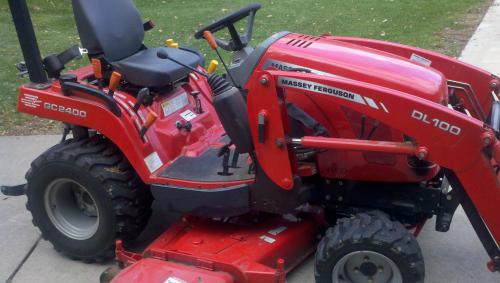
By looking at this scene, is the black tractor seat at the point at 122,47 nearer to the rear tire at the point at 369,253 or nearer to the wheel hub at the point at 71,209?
the wheel hub at the point at 71,209

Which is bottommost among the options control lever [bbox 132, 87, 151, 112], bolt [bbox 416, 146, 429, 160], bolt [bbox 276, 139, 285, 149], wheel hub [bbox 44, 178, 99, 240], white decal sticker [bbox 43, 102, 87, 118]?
wheel hub [bbox 44, 178, 99, 240]

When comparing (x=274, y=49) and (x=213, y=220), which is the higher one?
(x=274, y=49)

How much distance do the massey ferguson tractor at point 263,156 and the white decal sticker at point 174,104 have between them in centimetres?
1

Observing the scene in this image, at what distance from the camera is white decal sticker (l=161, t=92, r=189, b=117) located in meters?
3.76

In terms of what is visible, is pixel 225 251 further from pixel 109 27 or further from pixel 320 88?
pixel 109 27

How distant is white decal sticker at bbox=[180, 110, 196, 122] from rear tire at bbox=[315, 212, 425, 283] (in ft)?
4.06

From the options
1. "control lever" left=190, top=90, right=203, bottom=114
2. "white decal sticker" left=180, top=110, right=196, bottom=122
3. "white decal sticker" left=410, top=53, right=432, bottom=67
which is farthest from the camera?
"control lever" left=190, top=90, right=203, bottom=114

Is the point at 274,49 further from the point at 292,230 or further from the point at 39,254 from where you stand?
the point at 39,254

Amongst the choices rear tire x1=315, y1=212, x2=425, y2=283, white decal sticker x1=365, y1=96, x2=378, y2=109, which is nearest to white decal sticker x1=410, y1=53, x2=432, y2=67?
white decal sticker x1=365, y1=96, x2=378, y2=109

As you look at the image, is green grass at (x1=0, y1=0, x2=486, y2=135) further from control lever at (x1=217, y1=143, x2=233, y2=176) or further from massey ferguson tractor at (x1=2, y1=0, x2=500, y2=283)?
control lever at (x1=217, y1=143, x2=233, y2=176)

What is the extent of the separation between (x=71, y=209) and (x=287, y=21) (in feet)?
21.7

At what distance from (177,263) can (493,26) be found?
22.8ft

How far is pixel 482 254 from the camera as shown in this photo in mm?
3629

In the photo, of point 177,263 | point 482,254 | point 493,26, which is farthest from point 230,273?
point 493,26
